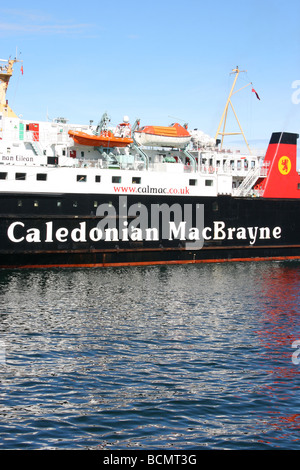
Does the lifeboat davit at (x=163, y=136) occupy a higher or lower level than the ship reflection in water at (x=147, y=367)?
higher

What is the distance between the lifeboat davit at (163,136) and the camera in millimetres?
31778

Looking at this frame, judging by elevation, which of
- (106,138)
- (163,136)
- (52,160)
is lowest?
(52,160)

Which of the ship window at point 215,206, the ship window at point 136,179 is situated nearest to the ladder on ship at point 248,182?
the ship window at point 215,206

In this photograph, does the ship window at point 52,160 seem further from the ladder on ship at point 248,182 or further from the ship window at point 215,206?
the ladder on ship at point 248,182

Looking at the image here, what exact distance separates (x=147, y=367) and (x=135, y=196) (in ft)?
Answer: 56.4

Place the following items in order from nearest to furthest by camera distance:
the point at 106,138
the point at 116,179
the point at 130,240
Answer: the point at 130,240 < the point at 116,179 < the point at 106,138

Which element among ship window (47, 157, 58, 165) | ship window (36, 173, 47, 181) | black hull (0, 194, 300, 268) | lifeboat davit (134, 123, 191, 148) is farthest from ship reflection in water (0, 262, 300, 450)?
lifeboat davit (134, 123, 191, 148)

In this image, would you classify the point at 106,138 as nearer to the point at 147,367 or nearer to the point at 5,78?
the point at 5,78

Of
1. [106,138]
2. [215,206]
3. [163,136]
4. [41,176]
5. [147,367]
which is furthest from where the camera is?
[163,136]

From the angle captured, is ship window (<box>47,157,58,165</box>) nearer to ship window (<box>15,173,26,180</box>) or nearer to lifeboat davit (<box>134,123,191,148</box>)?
ship window (<box>15,173,26,180</box>)

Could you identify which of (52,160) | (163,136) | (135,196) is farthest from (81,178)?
(163,136)

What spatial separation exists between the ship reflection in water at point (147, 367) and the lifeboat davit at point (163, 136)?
37.5ft

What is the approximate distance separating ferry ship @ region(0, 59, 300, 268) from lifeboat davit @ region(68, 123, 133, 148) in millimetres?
65

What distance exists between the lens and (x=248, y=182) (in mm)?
34219
